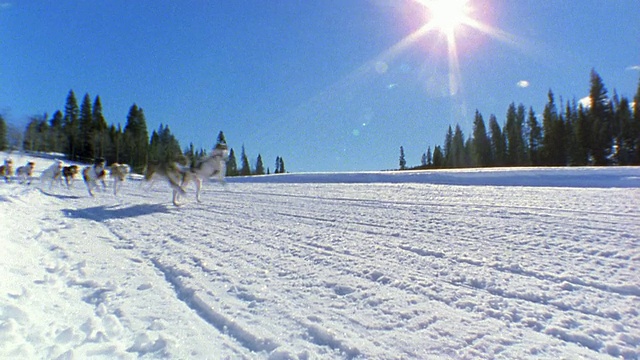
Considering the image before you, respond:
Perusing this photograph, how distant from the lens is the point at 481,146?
61.9 m

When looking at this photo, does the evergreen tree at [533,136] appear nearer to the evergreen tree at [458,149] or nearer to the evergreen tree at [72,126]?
the evergreen tree at [458,149]

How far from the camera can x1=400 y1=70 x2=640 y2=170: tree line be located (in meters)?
45.4

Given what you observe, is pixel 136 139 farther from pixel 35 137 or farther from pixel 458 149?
pixel 458 149

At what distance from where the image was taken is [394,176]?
64.8 ft

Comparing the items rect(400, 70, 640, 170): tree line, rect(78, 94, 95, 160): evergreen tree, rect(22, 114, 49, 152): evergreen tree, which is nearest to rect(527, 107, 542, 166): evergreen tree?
rect(400, 70, 640, 170): tree line

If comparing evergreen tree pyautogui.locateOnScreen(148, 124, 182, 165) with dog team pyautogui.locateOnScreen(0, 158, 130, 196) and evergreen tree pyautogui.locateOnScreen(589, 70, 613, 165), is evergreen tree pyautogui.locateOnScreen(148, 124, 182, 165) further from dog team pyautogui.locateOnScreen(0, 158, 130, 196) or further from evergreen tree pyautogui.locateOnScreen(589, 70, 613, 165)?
evergreen tree pyautogui.locateOnScreen(589, 70, 613, 165)

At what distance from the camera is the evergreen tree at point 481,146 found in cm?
6150

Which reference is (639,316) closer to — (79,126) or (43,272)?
(43,272)

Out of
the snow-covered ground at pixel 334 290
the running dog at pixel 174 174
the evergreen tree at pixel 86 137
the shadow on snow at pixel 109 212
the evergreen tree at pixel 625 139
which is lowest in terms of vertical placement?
the snow-covered ground at pixel 334 290

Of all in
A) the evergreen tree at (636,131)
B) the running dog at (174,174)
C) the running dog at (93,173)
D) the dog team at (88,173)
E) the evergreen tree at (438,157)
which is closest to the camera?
the running dog at (174,174)

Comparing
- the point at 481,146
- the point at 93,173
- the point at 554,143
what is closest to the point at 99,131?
the point at 93,173

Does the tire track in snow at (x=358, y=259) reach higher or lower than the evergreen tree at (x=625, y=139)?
lower

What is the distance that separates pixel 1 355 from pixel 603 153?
62874 mm

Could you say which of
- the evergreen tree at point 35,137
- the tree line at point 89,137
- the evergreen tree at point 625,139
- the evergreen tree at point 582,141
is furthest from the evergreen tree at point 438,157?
the evergreen tree at point 35,137
